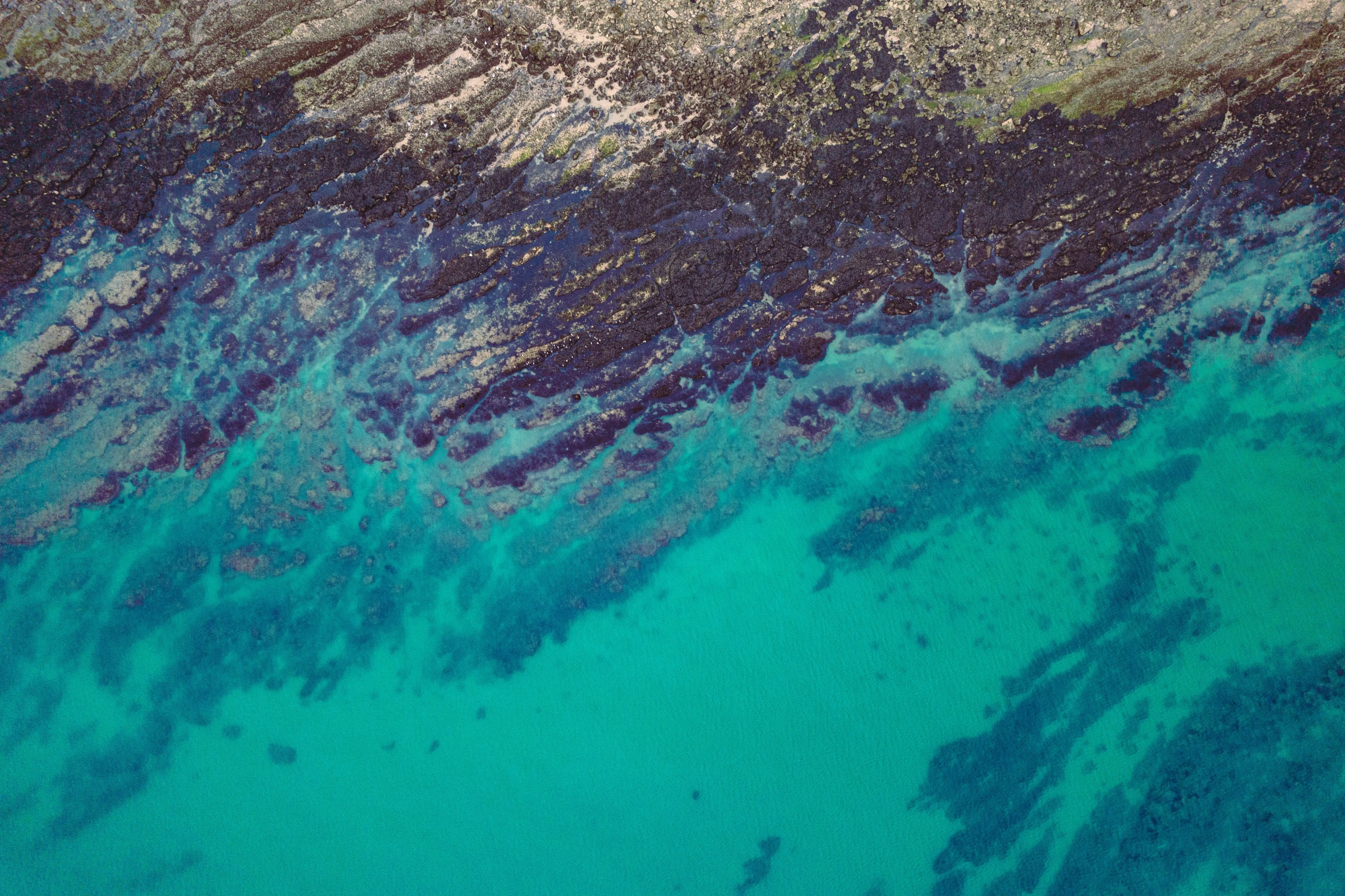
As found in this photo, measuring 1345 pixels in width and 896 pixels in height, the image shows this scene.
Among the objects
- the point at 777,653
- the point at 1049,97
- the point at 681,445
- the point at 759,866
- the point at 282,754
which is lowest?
the point at 759,866

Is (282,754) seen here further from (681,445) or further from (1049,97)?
(1049,97)

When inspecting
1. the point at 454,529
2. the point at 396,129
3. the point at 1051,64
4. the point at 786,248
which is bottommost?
the point at 454,529

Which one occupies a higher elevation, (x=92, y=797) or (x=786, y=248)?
(x=786, y=248)

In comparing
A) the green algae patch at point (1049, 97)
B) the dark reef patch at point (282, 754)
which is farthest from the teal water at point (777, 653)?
the green algae patch at point (1049, 97)

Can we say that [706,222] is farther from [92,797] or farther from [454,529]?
[92,797]

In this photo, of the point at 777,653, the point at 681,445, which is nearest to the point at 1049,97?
the point at 681,445

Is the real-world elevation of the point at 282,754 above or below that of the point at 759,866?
above

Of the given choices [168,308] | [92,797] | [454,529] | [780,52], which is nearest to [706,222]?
[780,52]
